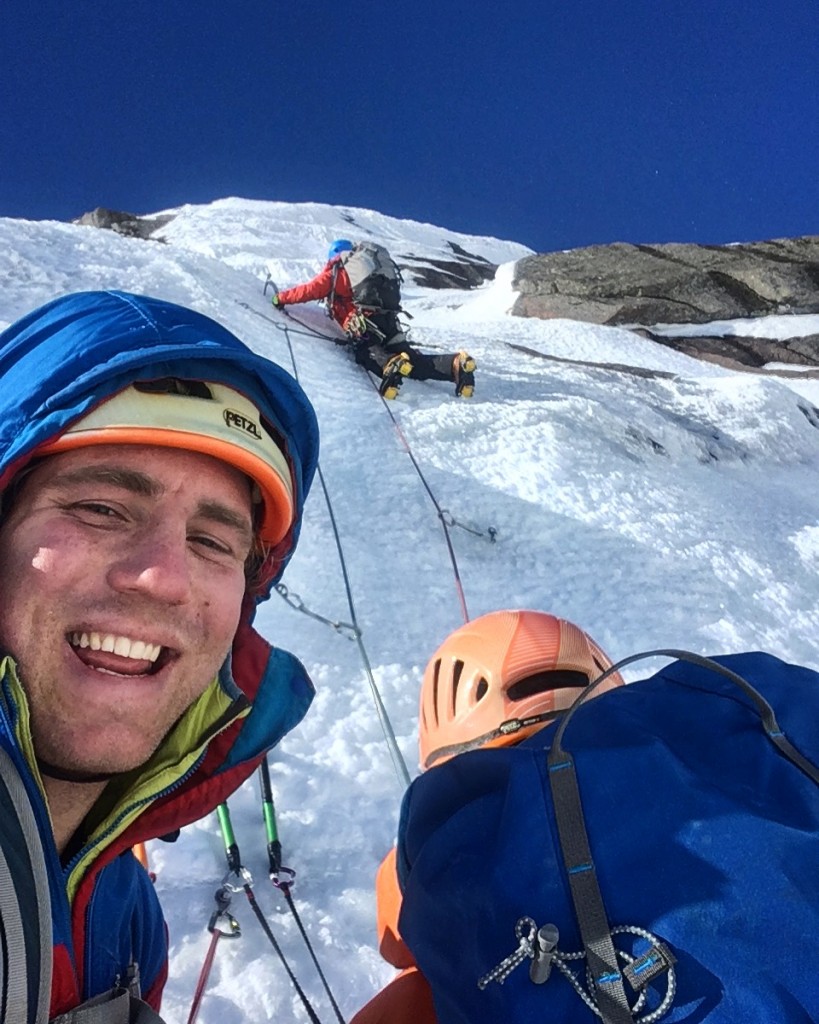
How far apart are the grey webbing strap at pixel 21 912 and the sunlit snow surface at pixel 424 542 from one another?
1121mm

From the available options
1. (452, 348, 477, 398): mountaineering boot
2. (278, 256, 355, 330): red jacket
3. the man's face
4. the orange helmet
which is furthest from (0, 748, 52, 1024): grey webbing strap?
(278, 256, 355, 330): red jacket

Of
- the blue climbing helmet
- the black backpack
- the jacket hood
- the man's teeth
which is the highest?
the blue climbing helmet

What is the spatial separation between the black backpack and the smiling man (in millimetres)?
6873

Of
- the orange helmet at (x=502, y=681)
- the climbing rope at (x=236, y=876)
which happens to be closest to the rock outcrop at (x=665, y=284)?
the orange helmet at (x=502, y=681)

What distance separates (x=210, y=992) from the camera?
6.55ft

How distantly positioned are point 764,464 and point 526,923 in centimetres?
813

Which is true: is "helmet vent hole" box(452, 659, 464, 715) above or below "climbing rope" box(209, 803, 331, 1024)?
above

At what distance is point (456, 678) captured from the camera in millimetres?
2674

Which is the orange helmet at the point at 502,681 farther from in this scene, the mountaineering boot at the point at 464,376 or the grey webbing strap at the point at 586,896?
the mountaineering boot at the point at 464,376

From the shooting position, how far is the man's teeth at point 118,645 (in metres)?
1.27

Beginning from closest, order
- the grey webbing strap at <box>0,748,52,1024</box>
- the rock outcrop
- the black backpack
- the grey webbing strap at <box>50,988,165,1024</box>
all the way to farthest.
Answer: the grey webbing strap at <box>0,748,52,1024</box>, the grey webbing strap at <box>50,988,165,1024</box>, the black backpack, the rock outcrop

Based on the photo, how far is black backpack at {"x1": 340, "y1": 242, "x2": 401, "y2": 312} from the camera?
816 cm

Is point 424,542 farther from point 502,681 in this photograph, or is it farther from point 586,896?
point 586,896

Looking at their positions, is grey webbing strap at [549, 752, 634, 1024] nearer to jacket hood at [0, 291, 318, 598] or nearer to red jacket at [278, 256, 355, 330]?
jacket hood at [0, 291, 318, 598]
